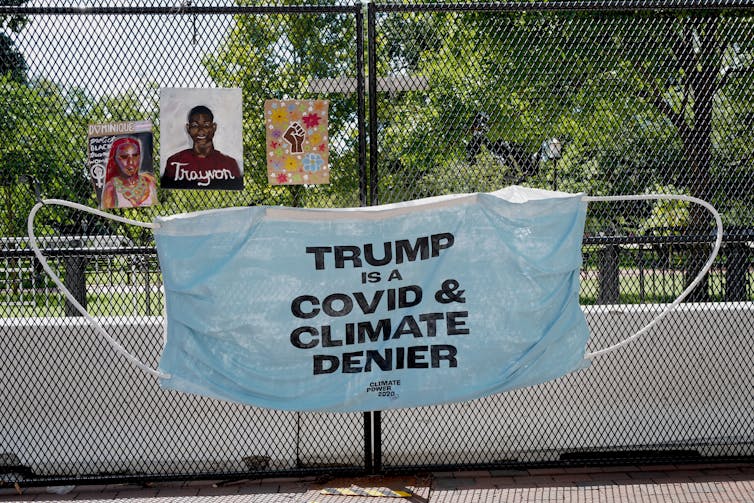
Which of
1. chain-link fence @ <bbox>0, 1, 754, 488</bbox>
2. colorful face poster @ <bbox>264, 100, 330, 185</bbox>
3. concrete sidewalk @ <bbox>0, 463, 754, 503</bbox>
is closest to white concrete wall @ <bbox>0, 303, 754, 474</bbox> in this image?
chain-link fence @ <bbox>0, 1, 754, 488</bbox>

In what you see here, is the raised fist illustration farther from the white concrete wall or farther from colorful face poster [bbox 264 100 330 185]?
the white concrete wall

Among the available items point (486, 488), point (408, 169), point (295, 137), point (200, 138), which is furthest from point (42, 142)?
point (486, 488)

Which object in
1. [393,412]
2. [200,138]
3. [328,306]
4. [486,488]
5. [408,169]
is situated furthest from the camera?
[393,412]

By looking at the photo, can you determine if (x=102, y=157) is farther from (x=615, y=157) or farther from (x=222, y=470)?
(x=615, y=157)

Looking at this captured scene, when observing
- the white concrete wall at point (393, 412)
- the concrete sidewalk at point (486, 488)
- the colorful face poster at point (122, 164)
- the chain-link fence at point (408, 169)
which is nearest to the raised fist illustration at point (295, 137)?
the chain-link fence at point (408, 169)

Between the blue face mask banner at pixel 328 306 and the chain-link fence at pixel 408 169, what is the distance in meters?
0.48

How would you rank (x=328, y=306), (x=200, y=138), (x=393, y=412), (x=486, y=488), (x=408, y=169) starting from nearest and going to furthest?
(x=328, y=306) → (x=200, y=138) → (x=486, y=488) → (x=408, y=169) → (x=393, y=412)

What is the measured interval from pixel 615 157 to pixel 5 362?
4177 mm

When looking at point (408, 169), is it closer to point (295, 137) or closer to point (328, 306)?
point (295, 137)

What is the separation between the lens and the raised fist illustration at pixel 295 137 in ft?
14.9

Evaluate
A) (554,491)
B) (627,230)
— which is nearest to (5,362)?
(554,491)

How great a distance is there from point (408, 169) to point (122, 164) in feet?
5.76

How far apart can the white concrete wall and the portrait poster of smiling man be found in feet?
3.50

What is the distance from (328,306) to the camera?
4.23m
